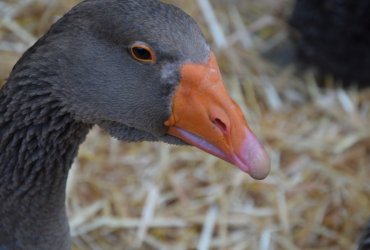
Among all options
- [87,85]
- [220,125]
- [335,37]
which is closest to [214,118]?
[220,125]

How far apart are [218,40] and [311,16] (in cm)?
55

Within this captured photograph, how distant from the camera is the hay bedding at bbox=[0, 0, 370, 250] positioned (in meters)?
3.54

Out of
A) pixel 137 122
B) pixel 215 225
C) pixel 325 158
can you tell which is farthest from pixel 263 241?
pixel 137 122

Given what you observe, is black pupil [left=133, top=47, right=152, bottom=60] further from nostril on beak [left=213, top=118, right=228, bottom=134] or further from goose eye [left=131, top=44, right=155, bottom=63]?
nostril on beak [left=213, top=118, right=228, bottom=134]

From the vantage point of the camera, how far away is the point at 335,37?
4414 millimetres

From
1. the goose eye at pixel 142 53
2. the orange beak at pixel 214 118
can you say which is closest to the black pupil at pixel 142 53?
the goose eye at pixel 142 53

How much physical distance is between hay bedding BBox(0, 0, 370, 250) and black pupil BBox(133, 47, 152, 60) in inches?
62.2

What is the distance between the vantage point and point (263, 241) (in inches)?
141

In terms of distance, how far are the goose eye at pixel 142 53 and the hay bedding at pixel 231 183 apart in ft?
5.17

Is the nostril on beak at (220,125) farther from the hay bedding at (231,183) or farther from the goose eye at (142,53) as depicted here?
the hay bedding at (231,183)

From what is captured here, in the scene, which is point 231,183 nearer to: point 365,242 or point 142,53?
point 365,242

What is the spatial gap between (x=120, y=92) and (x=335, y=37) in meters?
2.57

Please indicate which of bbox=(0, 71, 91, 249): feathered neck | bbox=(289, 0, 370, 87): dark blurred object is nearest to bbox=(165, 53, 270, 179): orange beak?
bbox=(0, 71, 91, 249): feathered neck

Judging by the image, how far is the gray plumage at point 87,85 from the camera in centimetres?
204
